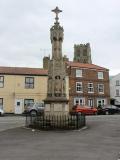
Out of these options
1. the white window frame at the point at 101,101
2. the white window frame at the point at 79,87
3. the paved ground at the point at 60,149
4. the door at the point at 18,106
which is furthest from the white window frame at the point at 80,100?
the paved ground at the point at 60,149

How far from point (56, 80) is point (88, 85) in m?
35.5

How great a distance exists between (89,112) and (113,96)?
2831cm

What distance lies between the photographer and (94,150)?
40.5 ft

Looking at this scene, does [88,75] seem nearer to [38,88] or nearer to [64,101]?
[38,88]

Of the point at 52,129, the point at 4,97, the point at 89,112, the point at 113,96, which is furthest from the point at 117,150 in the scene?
the point at 113,96

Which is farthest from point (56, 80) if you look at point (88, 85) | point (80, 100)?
point (88, 85)

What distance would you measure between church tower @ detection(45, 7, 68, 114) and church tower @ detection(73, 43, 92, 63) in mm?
92450

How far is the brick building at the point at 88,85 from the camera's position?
5594 cm

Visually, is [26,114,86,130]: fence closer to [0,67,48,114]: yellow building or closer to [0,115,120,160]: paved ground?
[0,115,120,160]: paved ground

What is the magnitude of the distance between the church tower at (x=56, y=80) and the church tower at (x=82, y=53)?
9245cm

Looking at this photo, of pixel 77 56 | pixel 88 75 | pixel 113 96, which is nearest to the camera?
pixel 88 75

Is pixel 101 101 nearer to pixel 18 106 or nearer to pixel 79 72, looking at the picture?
pixel 79 72

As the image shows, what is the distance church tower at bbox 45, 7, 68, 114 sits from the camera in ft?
72.0

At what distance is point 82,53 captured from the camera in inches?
4594
